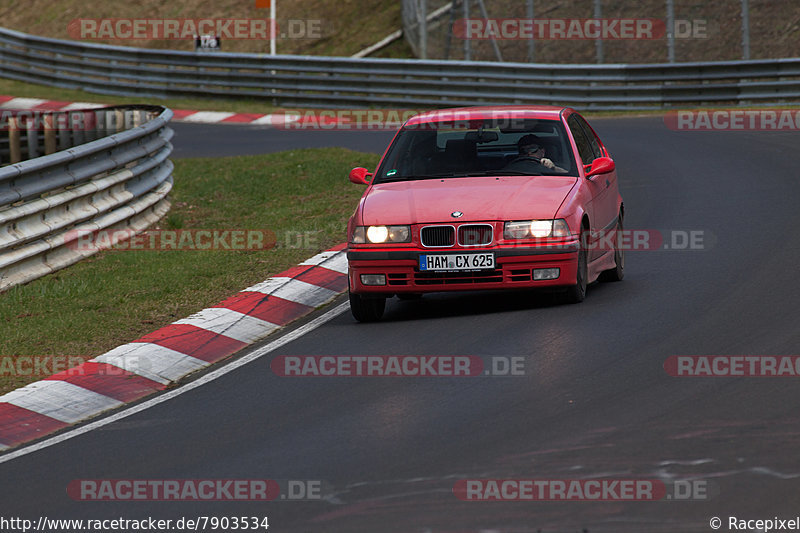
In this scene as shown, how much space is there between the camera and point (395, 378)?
816 centimetres

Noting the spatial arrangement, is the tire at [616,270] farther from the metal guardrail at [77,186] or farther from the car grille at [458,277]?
the metal guardrail at [77,186]

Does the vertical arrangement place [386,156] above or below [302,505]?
above

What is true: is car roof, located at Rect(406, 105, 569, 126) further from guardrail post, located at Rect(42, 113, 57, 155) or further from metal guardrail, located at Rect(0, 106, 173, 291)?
guardrail post, located at Rect(42, 113, 57, 155)

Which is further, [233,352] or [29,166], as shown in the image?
[29,166]

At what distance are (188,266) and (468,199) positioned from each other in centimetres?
387

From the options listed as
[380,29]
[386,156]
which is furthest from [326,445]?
[380,29]

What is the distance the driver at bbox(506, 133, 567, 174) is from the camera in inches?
413

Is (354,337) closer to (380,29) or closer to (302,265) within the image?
(302,265)

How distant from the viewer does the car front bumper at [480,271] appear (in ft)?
31.1

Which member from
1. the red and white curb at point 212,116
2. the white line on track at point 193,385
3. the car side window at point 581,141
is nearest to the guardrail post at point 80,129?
the white line on track at point 193,385

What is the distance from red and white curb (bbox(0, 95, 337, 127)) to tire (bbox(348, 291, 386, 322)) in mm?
A: 18156

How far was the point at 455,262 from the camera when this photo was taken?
9.53 metres

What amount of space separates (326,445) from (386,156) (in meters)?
4.59

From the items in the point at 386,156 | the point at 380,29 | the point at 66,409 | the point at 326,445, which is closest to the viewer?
the point at 326,445
